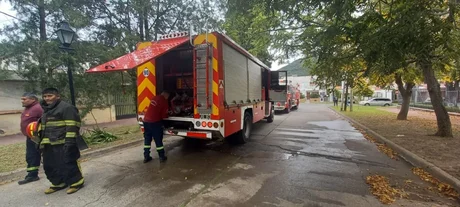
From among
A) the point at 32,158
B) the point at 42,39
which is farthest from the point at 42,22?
the point at 32,158

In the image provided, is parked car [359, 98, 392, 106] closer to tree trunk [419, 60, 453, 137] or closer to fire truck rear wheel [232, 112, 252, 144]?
tree trunk [419, 60, 453, 137]

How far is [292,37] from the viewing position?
36.5 ft

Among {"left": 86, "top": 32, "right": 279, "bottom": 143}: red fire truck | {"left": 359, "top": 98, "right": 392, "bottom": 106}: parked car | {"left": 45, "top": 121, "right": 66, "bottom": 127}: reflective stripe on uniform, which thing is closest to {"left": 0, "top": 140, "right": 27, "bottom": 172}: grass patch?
{"left": 45, "top": 121, "right": 66, "bottom": 127}: reflective stripe on uniform

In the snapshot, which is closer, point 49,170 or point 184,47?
point 49,170

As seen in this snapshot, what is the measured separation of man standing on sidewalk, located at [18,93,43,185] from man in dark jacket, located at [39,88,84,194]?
56cm

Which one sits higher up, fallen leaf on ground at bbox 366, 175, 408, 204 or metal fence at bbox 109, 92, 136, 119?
metal fence at bbox 109, 92, 136, 119

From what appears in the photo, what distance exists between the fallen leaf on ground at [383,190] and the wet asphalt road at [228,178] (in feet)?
0.37

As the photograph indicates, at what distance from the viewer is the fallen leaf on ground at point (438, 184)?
3767 mm

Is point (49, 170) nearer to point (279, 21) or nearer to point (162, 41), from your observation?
point (162, 41)

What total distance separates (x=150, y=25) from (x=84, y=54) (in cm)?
274

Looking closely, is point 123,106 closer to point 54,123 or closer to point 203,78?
point 203,78

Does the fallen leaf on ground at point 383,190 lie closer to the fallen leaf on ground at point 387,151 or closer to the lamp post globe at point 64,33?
the fallen leaf on ground at point 387,151

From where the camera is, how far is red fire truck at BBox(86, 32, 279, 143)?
5.14 meters

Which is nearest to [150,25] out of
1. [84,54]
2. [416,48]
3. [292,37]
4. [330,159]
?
[84,54]
